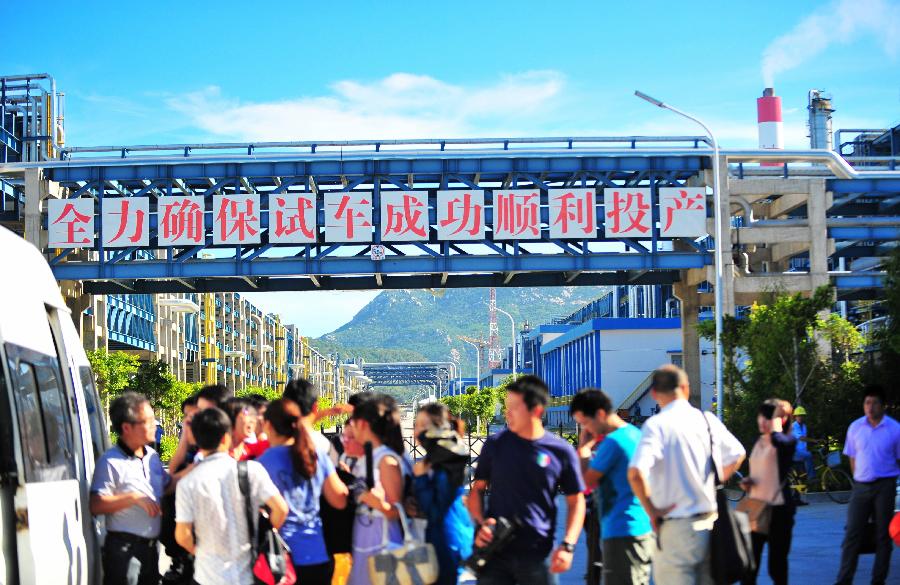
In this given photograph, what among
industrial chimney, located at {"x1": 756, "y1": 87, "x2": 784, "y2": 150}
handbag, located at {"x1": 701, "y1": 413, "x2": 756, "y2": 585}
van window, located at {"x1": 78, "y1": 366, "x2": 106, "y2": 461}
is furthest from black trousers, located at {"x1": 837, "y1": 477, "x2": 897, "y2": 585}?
industrial chimney, located at {"x1": 756, "y1": 87, "x2": 784, "y2": 150}

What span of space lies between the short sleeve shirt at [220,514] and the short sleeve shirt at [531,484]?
4.56 feet

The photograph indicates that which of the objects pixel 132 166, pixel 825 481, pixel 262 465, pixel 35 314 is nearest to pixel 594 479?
pixel 262 465

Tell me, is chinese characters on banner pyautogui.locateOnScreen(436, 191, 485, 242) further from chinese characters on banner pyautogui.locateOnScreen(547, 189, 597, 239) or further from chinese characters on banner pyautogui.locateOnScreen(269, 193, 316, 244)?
chinese characters on banner pyautogui.locateOnScreen(269, 193, 316, 244)

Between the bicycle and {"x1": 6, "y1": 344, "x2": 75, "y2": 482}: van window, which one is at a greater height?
{"x1": 6, "y1": 344, "x2": 75, "y2": 482}: van window

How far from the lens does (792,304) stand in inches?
976

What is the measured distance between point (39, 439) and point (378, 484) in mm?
2160

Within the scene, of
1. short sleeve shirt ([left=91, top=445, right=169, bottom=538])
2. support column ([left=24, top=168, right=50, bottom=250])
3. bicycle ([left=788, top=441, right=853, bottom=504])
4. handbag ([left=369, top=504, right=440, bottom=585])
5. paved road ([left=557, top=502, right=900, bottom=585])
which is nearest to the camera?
handbag ([left=369, top=504, right=440, bottom=585])

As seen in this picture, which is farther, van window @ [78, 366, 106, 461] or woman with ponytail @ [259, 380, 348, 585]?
van window @ [78, 366, 106, 461]

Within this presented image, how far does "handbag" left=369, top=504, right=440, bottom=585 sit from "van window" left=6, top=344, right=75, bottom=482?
2118 mm

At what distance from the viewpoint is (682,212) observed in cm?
3719

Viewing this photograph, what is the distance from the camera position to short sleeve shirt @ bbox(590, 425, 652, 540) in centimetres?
744

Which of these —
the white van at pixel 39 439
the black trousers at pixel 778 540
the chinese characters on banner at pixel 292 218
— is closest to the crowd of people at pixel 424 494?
the white van at pixel 39 439

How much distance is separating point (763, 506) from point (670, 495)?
225 centimetres

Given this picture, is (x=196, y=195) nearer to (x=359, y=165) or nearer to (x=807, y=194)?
(x=359, y=165)
